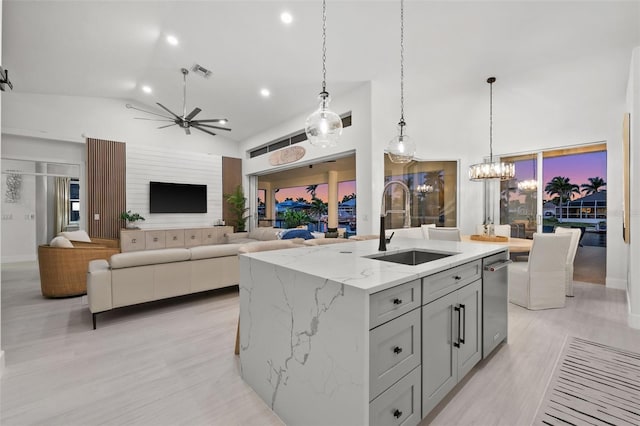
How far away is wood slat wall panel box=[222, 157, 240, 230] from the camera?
8172 millimetres

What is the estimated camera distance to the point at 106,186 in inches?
252

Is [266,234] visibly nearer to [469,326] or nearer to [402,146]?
[402,146]

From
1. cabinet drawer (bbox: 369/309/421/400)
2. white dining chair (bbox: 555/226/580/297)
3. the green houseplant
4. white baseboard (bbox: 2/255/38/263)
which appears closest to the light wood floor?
white dining chair (bbox: 555/226/580/297)

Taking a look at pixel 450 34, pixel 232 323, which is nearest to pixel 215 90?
pixel 450 34

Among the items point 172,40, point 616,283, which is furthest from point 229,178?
point 616,283

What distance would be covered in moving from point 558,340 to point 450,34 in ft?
11.4

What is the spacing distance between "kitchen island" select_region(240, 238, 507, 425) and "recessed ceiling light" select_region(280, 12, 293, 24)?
3.04m

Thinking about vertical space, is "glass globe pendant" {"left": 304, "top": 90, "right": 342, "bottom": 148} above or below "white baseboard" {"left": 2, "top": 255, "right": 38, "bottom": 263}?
above

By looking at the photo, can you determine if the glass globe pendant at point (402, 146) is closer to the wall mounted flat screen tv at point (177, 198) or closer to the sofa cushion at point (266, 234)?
the sofa cushion at point (266, 234)

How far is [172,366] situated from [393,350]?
1773 millimetres

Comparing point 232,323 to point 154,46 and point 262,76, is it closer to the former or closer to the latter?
point 262,76

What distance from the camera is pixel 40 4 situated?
3.34 m

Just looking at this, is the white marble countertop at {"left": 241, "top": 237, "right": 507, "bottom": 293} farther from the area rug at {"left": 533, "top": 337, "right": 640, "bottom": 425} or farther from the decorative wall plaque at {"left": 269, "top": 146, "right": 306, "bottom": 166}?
the decorative wall plaque at {"left": 269, "top": 146, "right": 306, "bottom": 166}

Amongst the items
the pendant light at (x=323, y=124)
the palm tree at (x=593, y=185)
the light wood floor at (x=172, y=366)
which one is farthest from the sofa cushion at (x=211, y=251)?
the palm tree at (x=593, y=185)
